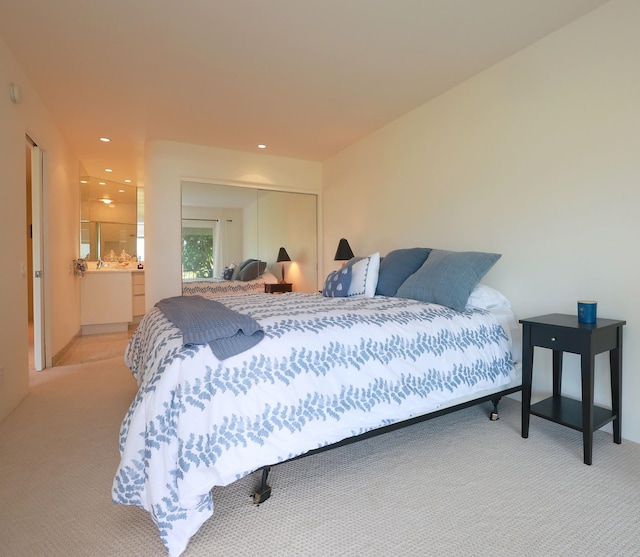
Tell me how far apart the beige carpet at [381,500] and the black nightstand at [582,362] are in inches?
6.3

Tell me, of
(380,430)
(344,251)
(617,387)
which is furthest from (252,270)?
(617,387)

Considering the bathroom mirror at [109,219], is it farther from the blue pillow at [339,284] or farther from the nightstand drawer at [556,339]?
the nightstand drawer at [556,339]

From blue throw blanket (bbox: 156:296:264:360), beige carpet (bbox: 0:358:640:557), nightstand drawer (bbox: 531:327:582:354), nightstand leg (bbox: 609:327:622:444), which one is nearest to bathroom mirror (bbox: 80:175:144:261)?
beige carpet (bbox: 0:358:640:557)

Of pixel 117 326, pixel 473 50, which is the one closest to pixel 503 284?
pixel 473 50

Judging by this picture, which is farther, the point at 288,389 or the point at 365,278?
the point at 365,278

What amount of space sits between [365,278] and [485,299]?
2.97 ft

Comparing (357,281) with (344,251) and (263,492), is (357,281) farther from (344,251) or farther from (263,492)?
(263,492)

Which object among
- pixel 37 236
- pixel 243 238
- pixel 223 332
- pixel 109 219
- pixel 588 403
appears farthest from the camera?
pixel 109 219

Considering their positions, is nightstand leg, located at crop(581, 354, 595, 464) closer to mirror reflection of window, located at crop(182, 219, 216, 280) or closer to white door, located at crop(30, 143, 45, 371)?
mirror reflection of window, located at crop(182, 219, 216, 280)

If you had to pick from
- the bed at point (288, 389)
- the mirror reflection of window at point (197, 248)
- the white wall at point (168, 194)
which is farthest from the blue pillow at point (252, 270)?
the bed at point (288, 389)

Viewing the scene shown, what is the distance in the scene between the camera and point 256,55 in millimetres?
2482

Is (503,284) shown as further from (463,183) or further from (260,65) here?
(260,65)

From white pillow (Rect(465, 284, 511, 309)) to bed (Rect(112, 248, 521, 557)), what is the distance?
0.24 feet

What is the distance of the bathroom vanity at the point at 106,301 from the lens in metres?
5.01
